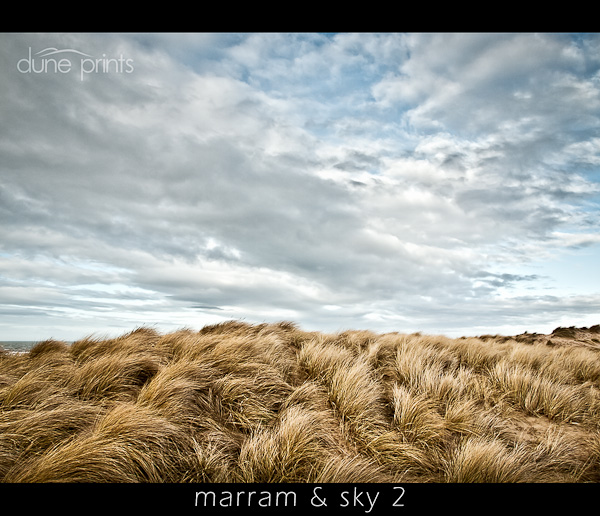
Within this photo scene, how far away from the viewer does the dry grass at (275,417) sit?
390 centimetres

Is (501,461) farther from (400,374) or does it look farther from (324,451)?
(400,374)

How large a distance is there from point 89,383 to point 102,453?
209 centimetres

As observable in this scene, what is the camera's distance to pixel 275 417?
5043 mm

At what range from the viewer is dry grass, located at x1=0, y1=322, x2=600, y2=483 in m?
3.90

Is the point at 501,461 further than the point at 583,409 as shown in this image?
No
